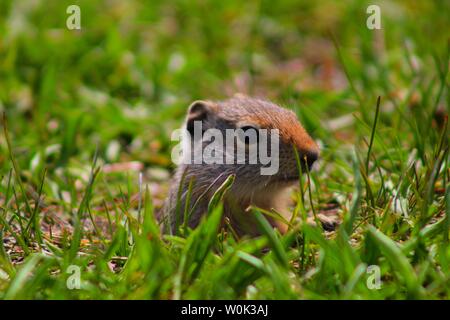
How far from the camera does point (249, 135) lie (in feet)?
14.8

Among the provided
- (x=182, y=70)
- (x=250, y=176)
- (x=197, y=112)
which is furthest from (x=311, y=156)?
(x=182, y=70)

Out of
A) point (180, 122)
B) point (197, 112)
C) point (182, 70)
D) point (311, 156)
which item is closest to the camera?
point (311, 156)

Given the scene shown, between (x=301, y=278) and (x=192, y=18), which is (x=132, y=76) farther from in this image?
(x=301, y=278)

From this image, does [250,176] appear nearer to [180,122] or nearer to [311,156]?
[311,156]

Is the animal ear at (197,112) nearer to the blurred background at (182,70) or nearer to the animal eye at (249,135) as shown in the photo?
the animal eye at (249,135)

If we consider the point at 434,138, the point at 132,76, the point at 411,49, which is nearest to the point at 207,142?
the point at 434,138

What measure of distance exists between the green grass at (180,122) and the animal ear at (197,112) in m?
0.56

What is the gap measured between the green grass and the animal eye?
1.45ft

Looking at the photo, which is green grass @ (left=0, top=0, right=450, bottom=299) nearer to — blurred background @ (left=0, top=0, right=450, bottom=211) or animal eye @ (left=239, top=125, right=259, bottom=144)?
blurred background @ (left=0, top=0, right=450, bottom=211)

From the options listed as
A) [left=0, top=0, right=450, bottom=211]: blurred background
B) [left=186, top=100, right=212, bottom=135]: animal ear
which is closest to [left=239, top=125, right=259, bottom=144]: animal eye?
[left=186, top=100, right=212, bottom=135]: animal ear

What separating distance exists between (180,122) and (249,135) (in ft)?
7.11

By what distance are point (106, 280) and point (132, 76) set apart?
13.3 ft

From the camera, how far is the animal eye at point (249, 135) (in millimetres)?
4453

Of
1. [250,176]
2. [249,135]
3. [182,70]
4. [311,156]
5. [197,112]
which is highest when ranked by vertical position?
[182,70]
